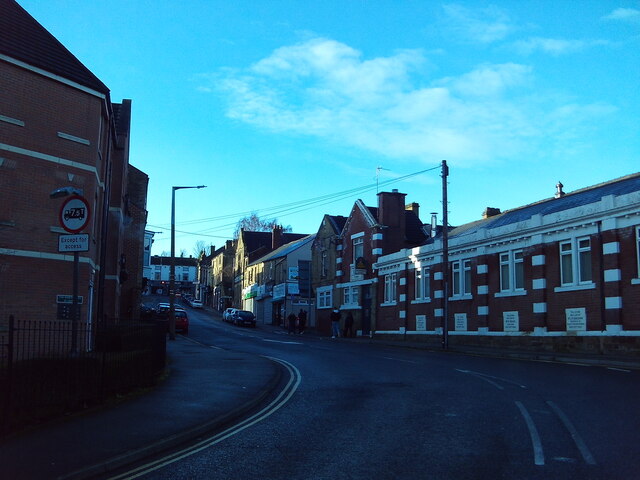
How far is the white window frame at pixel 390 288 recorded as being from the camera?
41.0 meters

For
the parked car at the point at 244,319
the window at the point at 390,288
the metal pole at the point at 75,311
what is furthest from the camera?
the parked car at the point at 244,319

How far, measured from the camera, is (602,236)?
24203 millimetres

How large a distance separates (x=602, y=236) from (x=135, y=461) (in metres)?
21.3

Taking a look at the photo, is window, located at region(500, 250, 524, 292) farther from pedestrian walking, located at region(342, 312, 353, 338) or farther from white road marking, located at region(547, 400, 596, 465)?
white road marking, located at region(547, 400, 596, 465)

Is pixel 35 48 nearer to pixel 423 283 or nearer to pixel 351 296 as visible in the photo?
pixel 423 283

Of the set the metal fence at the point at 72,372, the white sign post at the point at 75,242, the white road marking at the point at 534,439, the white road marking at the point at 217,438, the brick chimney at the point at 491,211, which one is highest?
the brick chimney at the point at 491,211

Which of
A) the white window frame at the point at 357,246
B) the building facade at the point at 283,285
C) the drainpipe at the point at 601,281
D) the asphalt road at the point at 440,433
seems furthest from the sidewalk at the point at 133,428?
the building facade at the point at 283,285

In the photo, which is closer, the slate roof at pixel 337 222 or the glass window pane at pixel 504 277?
the glass window pane at pixel 504 277

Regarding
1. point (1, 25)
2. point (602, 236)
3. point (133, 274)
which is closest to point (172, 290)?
point (133, 274)

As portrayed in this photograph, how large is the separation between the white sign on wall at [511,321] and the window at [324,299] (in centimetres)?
2255

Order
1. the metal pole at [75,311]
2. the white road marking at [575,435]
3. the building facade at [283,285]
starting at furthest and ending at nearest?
the building facade at [283,285] → the metal pole at [75,311] → the white road marking at [575,435]

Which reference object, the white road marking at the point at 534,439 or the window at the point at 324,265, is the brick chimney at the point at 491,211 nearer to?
the window at the point at 324,265

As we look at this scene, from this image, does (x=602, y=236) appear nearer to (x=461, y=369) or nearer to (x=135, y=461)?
(x=461, y=369)

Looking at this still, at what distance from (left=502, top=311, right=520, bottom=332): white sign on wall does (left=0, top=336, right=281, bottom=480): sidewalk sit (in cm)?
1648
